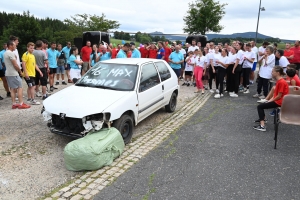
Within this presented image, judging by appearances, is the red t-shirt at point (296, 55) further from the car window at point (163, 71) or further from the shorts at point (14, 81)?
A: the shorts at point (14, 81)

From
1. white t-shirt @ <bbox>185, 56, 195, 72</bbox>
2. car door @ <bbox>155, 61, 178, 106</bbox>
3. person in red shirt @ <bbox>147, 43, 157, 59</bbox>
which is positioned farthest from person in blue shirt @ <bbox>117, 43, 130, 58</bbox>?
person in red shirt @ <bbox>147, 43, 157, 59</bbox>

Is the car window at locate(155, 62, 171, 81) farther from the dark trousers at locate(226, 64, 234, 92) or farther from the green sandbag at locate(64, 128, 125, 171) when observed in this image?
the dark trousers at locate(226, 64, 234, 92)

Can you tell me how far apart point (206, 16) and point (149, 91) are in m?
31.2

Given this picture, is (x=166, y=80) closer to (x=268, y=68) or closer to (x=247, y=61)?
(x=268, y=68)

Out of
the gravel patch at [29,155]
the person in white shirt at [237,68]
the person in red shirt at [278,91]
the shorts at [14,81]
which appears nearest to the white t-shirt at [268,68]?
the person in white shirt at [237,68]

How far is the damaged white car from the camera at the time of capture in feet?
14.8

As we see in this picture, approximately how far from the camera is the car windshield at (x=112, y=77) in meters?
5.41

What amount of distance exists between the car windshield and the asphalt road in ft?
5.02

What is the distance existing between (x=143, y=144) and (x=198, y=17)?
32203mm

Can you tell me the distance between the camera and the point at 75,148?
4020mm

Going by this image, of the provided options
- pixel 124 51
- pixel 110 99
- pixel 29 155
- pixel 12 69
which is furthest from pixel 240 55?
pixel 29 155

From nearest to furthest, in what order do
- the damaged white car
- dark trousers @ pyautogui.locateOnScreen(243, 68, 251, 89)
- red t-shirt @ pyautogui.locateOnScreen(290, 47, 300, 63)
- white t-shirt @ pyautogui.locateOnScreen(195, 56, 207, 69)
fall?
the damaged white car, white t-shirt @ pyautogui.locateOnScreen(195, 56, 207, 69), dark trousers @ pyautogui.locateOnScreen(243, 68, 251, 89), red t-shirt @ pyautogui.locateOnScreen(290, 47, 300, 63)

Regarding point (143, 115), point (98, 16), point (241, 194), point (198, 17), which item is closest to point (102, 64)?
point (143, 115)

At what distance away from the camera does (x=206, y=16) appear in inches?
1339
